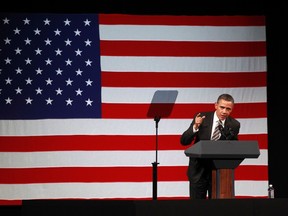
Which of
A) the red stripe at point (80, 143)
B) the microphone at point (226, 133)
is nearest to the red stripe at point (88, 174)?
the red stripe at point (80, 143)

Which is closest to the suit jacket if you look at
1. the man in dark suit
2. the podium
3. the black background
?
the man in dark suit

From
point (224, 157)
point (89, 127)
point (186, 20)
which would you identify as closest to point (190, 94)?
point (186, 20)

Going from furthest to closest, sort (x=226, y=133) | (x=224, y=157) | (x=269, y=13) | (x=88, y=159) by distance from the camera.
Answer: (x=269, y=13), (x=88, y=159), (x=226, y=133), (x=224, y=157)

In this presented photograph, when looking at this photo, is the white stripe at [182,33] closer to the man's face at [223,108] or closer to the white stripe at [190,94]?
the white stripe at [190,94]

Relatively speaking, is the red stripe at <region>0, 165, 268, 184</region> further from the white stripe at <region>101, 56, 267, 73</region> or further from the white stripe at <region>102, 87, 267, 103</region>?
the white stripe at <region>101, 56, 267, 73</region>

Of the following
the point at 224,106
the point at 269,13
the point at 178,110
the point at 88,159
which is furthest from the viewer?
the point at 269,13

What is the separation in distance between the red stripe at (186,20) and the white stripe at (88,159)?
125cm

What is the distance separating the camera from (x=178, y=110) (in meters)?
5.50

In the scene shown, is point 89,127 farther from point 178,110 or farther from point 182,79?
point 182,79

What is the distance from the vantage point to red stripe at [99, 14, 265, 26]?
552cm

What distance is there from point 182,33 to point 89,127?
1.28 meters

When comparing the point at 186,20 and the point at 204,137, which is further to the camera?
the point at 186,20

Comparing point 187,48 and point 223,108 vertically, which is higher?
point 187,48

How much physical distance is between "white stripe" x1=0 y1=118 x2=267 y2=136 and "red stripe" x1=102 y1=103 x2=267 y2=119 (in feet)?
0.16
